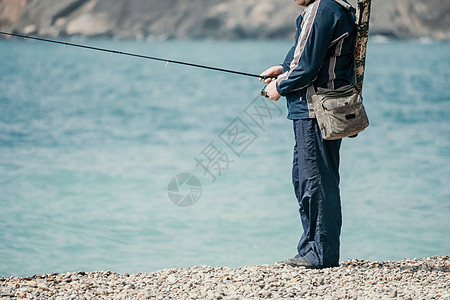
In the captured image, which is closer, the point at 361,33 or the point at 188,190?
the point at 361,33

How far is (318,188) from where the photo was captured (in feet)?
11.2

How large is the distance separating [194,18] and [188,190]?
6695cm

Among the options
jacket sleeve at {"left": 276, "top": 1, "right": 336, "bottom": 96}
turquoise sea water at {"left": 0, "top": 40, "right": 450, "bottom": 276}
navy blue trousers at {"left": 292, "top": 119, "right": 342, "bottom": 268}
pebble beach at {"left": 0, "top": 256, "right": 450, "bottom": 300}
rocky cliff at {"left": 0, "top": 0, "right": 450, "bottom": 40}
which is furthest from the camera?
rocky cliff at {"left": 0, "top": 0, "right": 450, "bottom": 40}

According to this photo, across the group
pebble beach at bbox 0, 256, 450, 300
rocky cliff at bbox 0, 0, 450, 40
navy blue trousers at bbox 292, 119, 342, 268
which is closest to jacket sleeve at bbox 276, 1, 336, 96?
navy blue trousers at bbox 292, 119, 342, 268

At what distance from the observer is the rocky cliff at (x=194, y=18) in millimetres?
70875

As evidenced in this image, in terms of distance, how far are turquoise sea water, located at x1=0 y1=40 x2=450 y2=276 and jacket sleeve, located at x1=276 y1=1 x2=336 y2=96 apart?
119 inches

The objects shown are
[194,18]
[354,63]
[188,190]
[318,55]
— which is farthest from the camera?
[194,18]

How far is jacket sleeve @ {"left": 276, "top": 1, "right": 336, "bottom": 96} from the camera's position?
3.21 metres

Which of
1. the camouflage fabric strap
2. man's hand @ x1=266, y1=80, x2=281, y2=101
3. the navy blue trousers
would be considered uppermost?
the camouflage fabric strap

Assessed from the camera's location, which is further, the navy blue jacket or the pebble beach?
the navy blue jacket

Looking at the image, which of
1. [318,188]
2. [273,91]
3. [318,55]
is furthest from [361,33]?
[318,188]

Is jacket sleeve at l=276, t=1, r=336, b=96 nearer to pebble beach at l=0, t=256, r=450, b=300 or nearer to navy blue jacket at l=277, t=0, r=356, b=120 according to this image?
navy blue jacket at l=277, t=0, r=356, b=120

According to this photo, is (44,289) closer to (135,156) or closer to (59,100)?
(135,156)

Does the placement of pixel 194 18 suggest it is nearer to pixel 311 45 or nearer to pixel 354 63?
pixel 354 63
